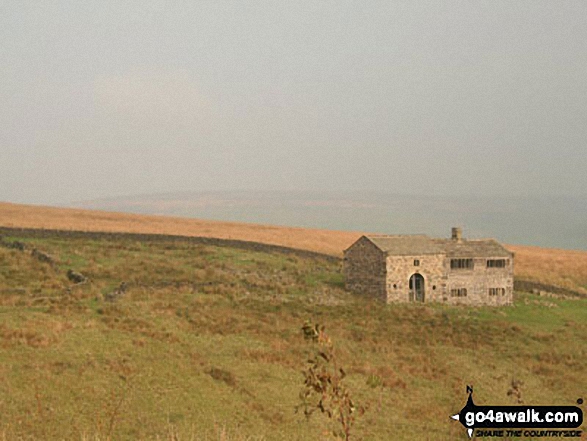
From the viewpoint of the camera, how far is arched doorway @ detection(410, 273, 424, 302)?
2088 inches

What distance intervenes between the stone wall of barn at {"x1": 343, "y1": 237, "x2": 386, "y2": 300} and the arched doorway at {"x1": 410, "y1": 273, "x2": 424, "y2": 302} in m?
3.28

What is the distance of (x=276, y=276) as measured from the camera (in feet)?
191

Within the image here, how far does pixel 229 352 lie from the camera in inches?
1192

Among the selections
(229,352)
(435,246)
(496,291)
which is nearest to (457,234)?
(435,246)

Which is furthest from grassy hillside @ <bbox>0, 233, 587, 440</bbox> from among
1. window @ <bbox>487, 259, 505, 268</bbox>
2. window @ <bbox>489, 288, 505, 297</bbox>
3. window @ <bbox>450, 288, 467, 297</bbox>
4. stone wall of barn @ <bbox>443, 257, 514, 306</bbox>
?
window @ <bbox>487, 259, 505, 268</bbox>

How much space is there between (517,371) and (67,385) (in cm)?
2449

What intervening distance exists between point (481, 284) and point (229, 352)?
1298 inches

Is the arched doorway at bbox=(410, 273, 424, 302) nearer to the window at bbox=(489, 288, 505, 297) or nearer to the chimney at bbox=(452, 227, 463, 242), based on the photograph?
the chimney at bbox=(452, 227, 463, 242)

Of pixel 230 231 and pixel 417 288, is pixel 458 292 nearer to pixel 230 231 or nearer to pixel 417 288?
pixel 417 288

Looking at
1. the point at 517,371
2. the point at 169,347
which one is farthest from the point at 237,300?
the point at 517,371

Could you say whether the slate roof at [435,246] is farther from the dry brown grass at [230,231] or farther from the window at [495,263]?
the dry brown grass at [230,231]

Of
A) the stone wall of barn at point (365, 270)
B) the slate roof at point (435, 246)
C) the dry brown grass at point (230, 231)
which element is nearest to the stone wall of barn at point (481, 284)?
the slate roof at point (435, 246)

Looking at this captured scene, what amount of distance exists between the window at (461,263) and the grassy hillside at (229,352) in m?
5.44

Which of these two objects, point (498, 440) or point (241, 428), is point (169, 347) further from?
point (498, 440)
